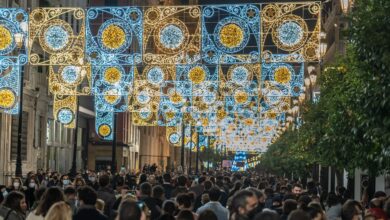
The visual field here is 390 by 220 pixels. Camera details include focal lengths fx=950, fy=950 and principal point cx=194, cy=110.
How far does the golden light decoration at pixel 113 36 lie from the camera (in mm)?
31406

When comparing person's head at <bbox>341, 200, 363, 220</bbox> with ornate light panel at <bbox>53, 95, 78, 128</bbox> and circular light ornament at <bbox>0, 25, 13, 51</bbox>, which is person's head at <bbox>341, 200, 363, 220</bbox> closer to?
circular light ornament at <bbox>0, 25, 13, 51</bbox>

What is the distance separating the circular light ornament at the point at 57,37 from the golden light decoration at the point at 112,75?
230 inches

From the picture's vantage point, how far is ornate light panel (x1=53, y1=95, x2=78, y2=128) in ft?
142

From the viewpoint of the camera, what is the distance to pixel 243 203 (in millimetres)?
Answer: 11617

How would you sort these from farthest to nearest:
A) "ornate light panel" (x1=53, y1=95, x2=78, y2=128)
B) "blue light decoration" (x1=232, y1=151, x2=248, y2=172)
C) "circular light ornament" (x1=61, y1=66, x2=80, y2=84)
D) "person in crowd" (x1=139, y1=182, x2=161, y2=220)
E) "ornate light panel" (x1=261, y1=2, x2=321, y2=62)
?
"blue light decoration" (x1=232, y1=151, x2=248, y2=172), "ornate light panel" (x1=53, y1=95, x2=78, y2=128), "circular light ornament" (x1=61, y1=66, x2=80, y2=84), "ornate light panel" (x1=261, y1=2, x2=321, y2=62), "person in crowd" (x1=139, y1=182, x2=161, y2=220)

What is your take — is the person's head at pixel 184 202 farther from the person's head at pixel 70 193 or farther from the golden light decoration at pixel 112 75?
the golden light decoration at pixel 112 75

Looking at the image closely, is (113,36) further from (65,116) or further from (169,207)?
(169,207)

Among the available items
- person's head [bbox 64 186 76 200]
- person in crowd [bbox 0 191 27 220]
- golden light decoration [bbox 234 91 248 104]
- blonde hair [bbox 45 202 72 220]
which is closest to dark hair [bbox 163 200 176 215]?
person in crowd [bbox 0 191 27 220]

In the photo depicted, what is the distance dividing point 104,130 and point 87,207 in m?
35.5

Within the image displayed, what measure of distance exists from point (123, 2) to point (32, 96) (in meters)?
36.6

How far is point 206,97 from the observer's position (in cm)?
4828

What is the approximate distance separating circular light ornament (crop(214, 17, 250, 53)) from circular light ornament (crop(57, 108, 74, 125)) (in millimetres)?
14184

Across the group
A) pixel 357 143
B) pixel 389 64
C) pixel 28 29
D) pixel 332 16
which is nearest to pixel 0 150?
pixel 28 29

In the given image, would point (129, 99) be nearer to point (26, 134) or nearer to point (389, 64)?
point (26, 134)
